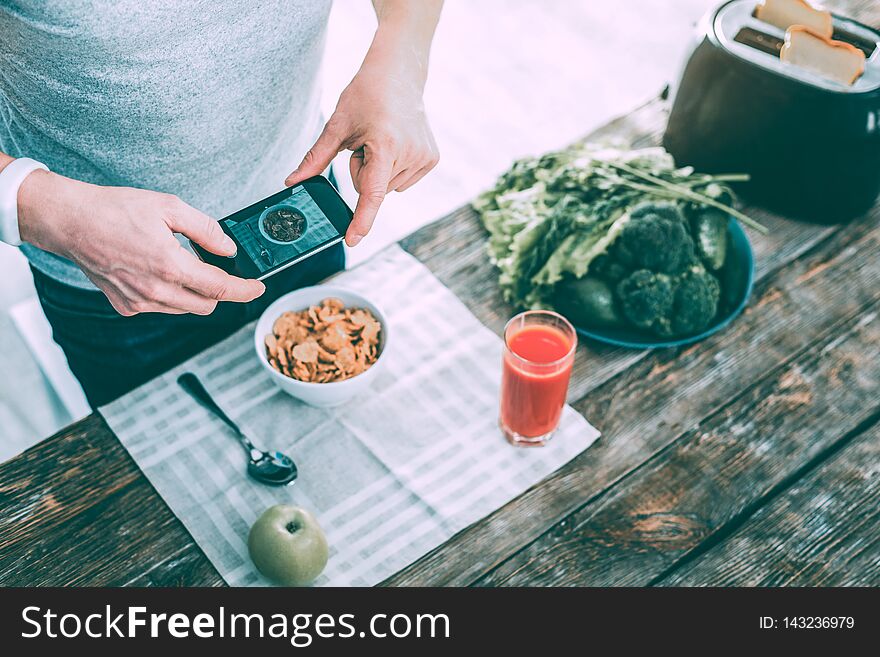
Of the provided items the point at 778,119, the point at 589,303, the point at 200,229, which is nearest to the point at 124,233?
the point at 200,229

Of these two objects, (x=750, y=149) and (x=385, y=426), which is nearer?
(x=385, y=426)

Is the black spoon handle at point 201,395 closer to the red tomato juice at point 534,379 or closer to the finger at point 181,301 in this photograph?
the finger at point 181,301

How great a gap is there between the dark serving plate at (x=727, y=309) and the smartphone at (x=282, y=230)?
17.7 inches

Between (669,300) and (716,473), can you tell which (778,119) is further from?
(716,473)

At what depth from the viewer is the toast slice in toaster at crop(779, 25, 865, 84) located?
129cm

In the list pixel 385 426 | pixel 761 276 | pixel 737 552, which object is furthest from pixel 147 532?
pixel 761 276

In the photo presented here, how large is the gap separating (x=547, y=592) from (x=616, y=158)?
771 mm

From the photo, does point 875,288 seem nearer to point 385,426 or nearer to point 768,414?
point 768,414

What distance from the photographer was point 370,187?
105 cm

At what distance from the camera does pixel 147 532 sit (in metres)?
1.03

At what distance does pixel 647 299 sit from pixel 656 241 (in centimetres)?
9

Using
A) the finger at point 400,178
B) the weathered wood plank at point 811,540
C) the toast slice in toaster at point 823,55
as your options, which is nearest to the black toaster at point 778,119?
the toast slice in toaster at point 823,55

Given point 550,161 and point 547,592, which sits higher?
point 550,161

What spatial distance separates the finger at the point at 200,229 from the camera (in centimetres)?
91
